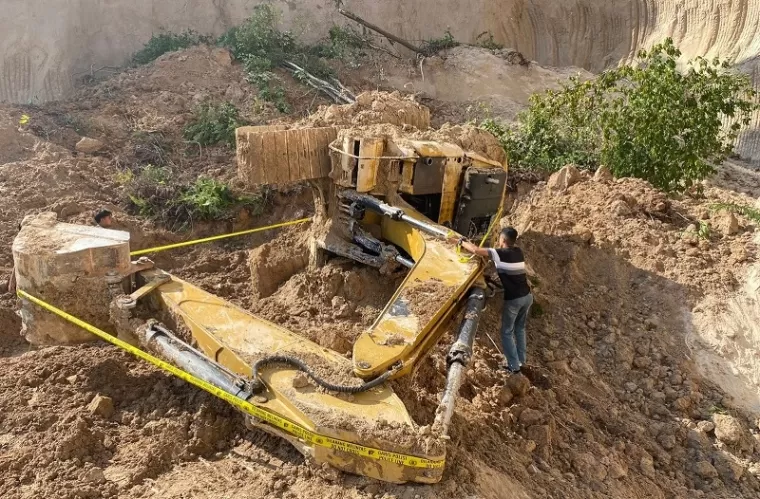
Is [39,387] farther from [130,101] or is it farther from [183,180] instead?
[130,101]

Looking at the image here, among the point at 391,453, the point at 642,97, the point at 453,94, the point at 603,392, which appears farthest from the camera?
the point at 453,94

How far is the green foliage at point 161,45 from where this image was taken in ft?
44.7

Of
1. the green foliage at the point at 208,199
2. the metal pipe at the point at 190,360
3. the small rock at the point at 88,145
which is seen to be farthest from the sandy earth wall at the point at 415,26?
the metal pipe at the point at 190,360

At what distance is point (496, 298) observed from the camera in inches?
242

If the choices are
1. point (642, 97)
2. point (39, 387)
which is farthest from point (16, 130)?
point (642, 97)

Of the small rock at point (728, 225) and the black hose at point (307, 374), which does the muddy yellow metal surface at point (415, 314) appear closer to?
the black hose at point (307, 374)

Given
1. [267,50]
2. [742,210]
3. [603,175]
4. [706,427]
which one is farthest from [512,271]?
[267,50]

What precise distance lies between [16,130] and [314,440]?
Answer: 818 cm

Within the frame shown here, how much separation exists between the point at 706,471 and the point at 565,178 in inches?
175

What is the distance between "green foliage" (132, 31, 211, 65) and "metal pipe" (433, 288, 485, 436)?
1130cm

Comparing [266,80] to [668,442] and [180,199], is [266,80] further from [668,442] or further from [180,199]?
[668,442]

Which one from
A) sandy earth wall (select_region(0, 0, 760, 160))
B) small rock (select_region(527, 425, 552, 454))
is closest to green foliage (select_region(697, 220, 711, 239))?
small rock (select_region(527, 425, 552, 454))

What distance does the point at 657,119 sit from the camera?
24.6ft

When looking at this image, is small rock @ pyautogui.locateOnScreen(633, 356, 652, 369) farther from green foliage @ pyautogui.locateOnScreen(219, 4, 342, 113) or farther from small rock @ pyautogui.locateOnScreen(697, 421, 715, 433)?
green foliage @ pyautogui.locateOnScreen(219, 4, 342, 113)
